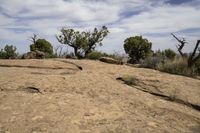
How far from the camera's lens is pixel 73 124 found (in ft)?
18.0


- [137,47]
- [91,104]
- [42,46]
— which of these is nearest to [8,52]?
[42,46]

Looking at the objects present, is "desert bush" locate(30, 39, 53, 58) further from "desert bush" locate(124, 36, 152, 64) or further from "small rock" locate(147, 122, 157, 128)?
"small rock" locate(147, 122, 157, 128)

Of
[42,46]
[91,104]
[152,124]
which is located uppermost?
[42,46]

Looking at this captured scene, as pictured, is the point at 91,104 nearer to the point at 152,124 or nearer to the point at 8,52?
→ the point at 152,124

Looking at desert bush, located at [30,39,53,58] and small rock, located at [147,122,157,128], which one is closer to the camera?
small rock, located at [147,122,157,128]

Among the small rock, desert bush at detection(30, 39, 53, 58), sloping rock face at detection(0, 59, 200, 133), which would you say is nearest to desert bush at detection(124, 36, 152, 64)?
desert bush at detection(30, 39, 53, 58)

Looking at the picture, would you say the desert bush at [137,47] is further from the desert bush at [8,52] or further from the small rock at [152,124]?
the small rock at [152,124]

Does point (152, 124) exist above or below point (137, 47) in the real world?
below

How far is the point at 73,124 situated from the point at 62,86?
196 centimetres


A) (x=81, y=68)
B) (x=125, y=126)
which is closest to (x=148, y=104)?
(x=125, y=126)

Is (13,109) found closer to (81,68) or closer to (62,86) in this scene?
(62,86)

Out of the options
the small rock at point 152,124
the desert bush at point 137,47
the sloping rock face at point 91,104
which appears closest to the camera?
the sloping rock face at point 91,104

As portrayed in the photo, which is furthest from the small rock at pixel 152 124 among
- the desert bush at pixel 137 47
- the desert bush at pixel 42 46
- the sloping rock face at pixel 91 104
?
the desert bush at pixel 42 46

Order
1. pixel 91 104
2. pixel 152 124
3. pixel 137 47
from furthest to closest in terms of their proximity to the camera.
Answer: pixel 137 47 → pixel 91 104 → pixel 152 124
